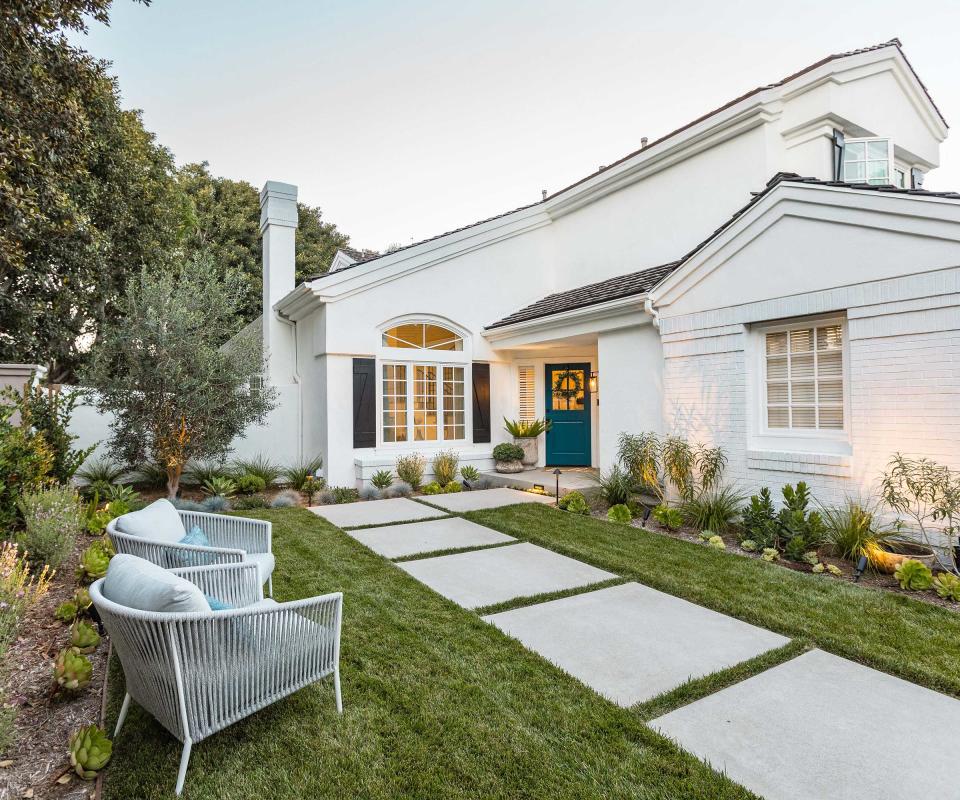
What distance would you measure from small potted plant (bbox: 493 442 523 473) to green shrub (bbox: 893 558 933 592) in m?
6.64

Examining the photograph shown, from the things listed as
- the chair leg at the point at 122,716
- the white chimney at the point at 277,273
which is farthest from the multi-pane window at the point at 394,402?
the chair leg at the point at 122,716

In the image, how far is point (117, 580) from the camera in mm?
2430

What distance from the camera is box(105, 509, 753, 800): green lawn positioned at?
→ 2203mm

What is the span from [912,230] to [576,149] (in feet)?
33.2

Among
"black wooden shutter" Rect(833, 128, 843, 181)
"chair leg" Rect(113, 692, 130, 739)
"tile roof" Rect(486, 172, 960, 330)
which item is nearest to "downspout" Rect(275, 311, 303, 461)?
"tile roof" Rect(486, 172, 960, 330)

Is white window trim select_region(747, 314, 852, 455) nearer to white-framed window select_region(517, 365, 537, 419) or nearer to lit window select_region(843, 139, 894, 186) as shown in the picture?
lit window select_region(843, 139, 894, 186)

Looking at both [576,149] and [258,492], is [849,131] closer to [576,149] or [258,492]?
[576,149]

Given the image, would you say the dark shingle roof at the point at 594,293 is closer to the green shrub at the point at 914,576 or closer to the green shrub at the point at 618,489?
the green shrub at the point at 618,489

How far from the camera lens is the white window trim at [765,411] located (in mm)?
5895

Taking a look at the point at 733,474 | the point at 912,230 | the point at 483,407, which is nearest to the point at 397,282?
the point at 483,407

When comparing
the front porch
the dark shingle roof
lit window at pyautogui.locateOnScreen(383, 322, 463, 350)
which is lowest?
the front porch

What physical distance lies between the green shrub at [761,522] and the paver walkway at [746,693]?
198 cm

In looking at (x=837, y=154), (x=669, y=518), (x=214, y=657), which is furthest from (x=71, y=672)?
(x=837, y=154)

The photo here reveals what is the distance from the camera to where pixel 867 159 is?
829 cm
